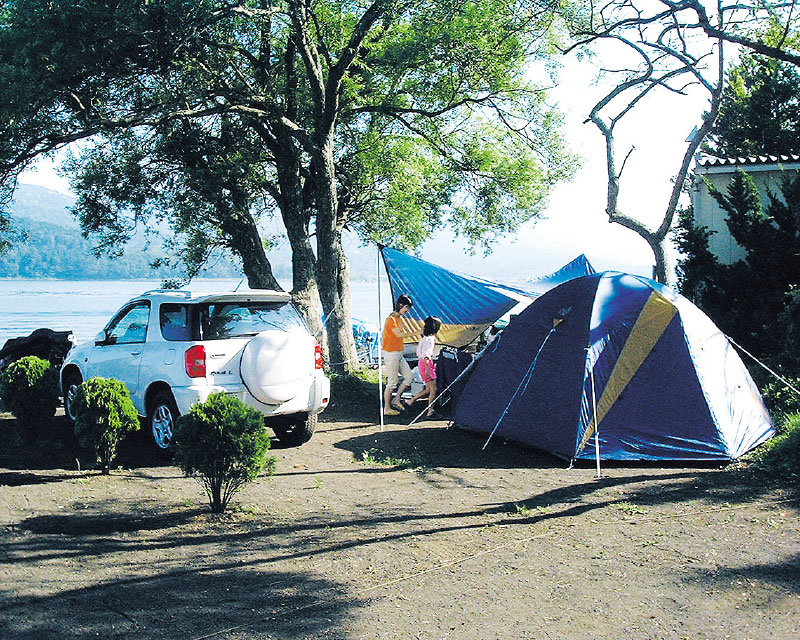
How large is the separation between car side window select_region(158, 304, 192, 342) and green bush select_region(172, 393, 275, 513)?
2.14 meters

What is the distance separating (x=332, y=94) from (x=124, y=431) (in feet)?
30.2

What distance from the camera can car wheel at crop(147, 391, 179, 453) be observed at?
9.09 metres

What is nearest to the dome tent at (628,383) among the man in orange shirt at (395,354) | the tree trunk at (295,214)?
the man in orange shirt at (395,354)

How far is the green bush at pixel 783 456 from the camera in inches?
321

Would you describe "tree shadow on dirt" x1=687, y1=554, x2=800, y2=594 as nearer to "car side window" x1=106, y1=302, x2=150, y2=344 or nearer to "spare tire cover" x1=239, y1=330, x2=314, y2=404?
"spare tire cover" x1=239, y1=330, x2=314, y2=404

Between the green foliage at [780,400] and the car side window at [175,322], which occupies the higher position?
the car side window at [175,322]

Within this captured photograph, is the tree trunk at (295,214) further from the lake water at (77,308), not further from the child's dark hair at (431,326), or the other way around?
the child's dark hair at (431,326)

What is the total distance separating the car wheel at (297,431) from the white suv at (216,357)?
0.05 m

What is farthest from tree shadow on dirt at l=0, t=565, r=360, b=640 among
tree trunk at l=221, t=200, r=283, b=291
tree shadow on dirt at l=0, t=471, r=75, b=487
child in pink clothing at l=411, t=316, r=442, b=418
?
tree trunk at l=221, t=200, r=283, b=291

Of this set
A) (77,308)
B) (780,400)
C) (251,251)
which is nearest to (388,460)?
(780,400)

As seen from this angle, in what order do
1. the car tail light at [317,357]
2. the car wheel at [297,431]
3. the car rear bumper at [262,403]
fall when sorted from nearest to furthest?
1. the car rear bumper at [262,403]
2. the car tail light at [317,357]
3. the car wheel at [297,431]

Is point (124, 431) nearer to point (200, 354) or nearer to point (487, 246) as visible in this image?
point (200, 354)

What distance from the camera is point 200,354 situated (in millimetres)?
8898

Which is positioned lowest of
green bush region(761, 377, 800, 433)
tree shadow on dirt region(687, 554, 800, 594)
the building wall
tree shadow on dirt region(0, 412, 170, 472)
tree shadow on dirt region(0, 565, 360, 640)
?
tree shadow on dirt region(687, 554, 800, 594)
